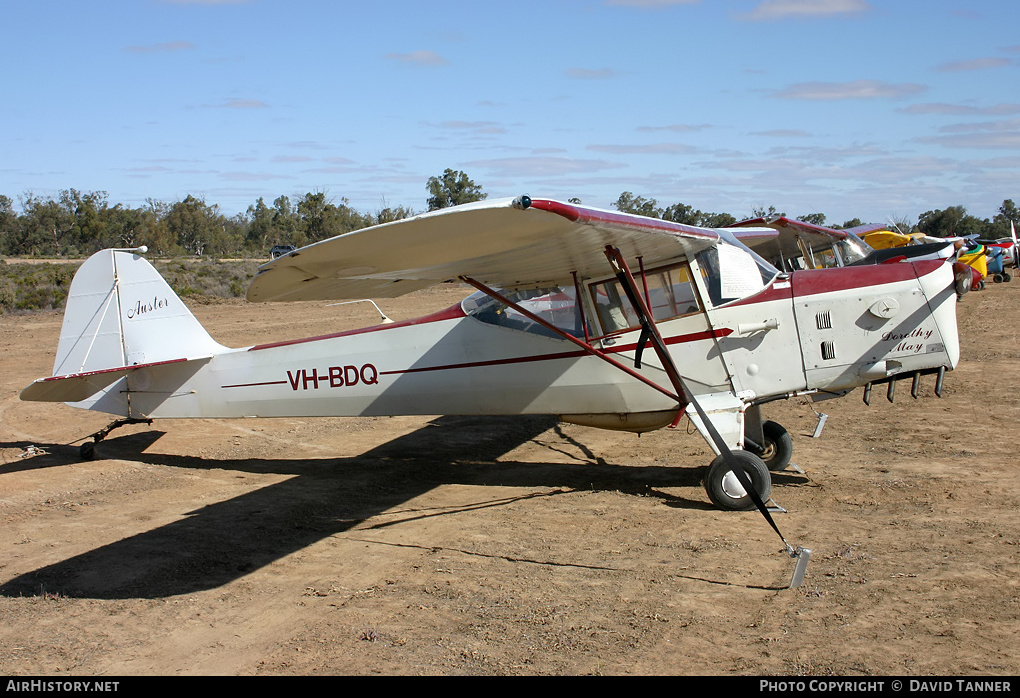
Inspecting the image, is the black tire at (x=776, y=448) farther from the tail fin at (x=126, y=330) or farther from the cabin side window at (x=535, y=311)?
the tail fin at (x=126, y=330)

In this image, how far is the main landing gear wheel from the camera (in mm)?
6883

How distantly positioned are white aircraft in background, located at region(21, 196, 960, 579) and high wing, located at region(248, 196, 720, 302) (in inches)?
1.5

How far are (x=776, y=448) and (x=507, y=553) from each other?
132 inches

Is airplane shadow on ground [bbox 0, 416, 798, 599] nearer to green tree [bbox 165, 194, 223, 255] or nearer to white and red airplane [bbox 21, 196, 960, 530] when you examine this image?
white and red airplane [bbox 21, 196, 960, 530]

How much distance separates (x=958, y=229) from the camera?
6569 cm

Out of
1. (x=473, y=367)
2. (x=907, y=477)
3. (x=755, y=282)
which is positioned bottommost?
(x=907, y=477)

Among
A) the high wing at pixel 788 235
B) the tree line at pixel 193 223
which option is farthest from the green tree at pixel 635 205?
the high wing at pixel 788 235

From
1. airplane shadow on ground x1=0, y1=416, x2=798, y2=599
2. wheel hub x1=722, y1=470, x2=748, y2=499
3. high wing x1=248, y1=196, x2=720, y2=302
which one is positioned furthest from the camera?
wheel hub x1=722, y1=470, x2=748, y2=499

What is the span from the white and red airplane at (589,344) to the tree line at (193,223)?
5559 cm

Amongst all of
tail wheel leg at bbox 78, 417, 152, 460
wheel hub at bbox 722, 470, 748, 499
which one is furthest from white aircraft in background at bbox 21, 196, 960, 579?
tail wheel leg at bbox 78, 417, 152, 460

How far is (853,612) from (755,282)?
11.1 ft

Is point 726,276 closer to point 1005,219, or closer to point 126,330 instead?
point 126,330
